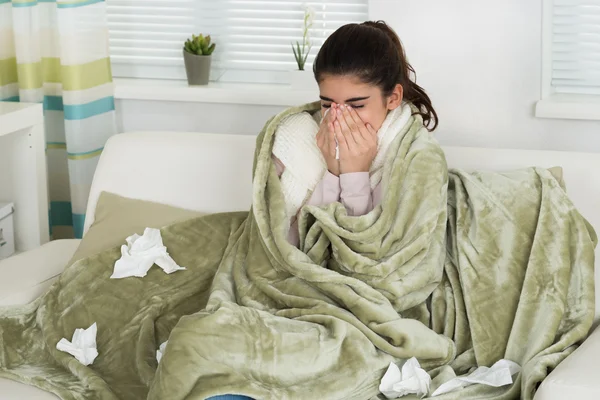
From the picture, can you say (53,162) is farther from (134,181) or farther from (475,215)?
(475,215)

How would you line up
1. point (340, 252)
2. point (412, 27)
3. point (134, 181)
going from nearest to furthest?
point (340, 252) → point (134, 181) → point (412, 27)

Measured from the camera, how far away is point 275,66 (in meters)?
3.12

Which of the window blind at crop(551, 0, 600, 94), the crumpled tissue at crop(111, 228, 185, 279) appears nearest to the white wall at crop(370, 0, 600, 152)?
the window blind at crop(551, 0, 600, 94)

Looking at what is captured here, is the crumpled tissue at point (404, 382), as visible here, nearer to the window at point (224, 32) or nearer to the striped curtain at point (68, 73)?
the window at point (224, 32)

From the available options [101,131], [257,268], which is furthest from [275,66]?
[257,268]

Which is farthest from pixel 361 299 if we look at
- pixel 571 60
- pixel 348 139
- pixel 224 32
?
pixel 224 32

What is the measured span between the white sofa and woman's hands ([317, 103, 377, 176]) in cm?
25

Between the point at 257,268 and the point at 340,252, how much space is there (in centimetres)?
20

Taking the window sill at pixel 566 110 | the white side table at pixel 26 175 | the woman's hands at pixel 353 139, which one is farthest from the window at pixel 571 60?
the white side table at pixel 26 175

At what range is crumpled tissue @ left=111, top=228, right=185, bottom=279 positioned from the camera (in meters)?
2.20

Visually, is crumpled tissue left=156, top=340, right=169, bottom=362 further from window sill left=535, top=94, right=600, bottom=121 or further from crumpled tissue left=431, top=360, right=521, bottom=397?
window sill left=535, top=94, right=600, bottom=121

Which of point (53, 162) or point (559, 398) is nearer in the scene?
point (559, 398)

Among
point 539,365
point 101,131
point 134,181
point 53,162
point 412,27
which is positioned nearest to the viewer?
point 539,365

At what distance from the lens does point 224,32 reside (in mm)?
3166
